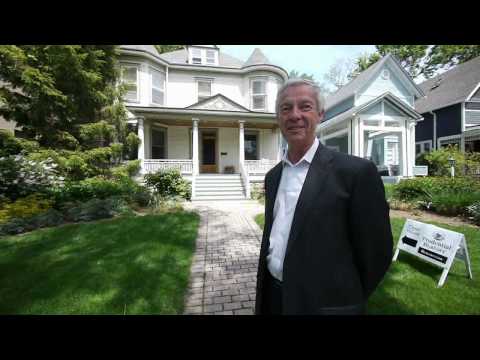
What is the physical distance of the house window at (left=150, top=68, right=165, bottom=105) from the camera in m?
13.7

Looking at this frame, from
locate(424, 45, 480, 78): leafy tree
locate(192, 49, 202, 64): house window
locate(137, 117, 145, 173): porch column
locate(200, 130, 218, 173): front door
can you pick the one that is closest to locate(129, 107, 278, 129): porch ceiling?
locate(137, 117, 145, 173): porch column

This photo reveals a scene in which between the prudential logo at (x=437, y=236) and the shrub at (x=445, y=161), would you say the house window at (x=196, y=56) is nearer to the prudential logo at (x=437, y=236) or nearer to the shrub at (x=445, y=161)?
the shrub at (x=445, y=161)

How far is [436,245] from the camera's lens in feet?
11.5

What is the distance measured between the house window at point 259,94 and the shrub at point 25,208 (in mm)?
A: 12194

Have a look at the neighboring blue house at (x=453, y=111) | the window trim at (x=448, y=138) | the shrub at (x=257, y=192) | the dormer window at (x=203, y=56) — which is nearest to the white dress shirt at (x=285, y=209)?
the shrub at (x=257, y=192)

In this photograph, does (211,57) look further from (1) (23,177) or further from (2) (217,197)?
(1) (23,177)

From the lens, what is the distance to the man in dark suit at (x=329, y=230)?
4.00 ft

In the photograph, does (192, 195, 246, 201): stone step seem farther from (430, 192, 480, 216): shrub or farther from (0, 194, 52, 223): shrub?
(430, 192, 480, 216): shrub

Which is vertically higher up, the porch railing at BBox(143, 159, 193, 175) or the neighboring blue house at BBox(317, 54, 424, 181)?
the neighboring blue house at BBox(317, 54, 424, 181)

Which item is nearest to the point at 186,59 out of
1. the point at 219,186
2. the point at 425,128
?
the point at 219,186
